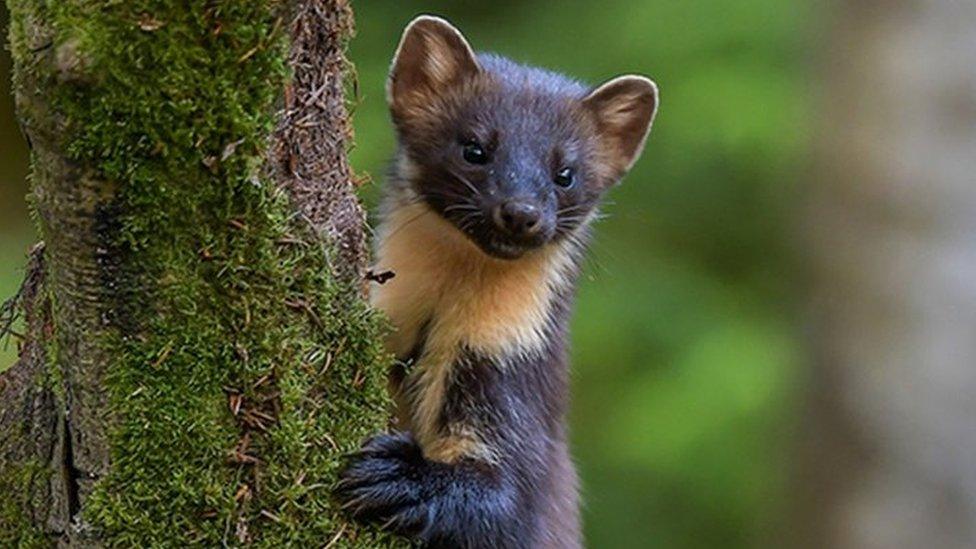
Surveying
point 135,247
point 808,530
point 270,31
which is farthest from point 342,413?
point 808,530

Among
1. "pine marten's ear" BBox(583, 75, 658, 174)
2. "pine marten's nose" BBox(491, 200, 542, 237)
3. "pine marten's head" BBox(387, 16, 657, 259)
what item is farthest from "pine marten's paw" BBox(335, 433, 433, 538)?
"pine marten's ear" BBox(583, 75, 658, 174)

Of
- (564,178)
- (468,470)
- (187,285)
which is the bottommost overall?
(468,470)

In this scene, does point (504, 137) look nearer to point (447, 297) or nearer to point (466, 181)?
point (466, 181)

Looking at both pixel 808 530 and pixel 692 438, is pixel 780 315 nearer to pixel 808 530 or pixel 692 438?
pixel 692 438

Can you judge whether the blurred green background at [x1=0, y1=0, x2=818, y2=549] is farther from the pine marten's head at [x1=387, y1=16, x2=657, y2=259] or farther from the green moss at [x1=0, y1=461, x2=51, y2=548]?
the green moss at [x1=0, y1=461, x2=51, y2=548]

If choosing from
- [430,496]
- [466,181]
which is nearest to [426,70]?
[466,181]

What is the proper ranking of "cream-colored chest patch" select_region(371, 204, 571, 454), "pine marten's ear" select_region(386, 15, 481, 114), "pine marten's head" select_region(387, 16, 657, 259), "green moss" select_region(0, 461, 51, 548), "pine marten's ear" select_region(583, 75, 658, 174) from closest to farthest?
"green moss" select_region(0, 461, 51, 548), "cream-colored chest patch" select_region(371, 204, 571, 454), "pine marten's head" select_region(387, 16, 657, 259), "pine marten's ear" select_region(386, 15, 481, 114), "pine marten's ear" select_region(583, 75, 658, 174)
